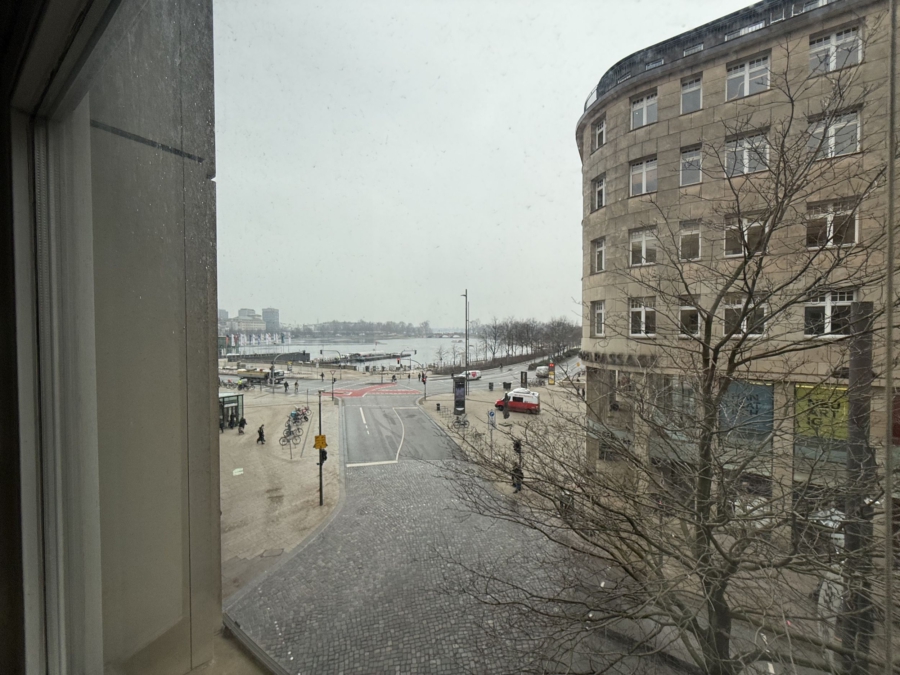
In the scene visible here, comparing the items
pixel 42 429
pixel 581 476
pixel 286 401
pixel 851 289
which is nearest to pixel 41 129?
pixel 42 429

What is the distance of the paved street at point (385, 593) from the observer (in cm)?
238

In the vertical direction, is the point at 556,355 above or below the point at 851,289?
below

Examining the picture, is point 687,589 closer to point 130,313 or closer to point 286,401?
point 130,313

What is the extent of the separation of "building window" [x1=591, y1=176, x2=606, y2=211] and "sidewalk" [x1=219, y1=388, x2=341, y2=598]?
1.84 m

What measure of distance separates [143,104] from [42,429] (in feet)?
2.03

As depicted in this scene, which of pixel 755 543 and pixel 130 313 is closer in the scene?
pixel 130 313

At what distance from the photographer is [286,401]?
2.93 meters

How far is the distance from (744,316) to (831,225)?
1.16 feet

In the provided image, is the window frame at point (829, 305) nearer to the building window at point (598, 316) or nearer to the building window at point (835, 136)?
the building window at point (835, 136)

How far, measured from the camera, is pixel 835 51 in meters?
0.88

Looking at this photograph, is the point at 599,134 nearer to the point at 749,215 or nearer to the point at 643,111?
the point at 643,111

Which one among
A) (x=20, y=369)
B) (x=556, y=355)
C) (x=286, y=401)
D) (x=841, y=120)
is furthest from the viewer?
(x=286, y=401)

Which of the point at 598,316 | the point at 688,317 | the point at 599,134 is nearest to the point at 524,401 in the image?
the point at 598,316

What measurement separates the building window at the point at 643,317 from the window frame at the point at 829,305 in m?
0.55
